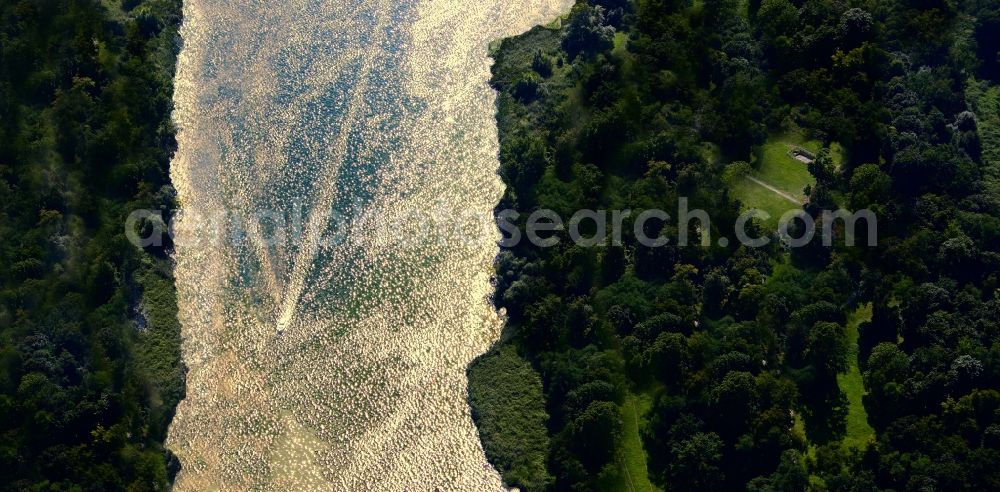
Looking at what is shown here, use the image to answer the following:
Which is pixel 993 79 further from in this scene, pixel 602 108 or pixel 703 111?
pixel 602 108

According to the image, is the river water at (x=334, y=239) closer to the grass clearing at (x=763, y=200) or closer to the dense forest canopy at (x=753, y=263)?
the dense forest canopy at (x=753, y=263)

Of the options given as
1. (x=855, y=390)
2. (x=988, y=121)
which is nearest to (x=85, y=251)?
(x=855, y=390)

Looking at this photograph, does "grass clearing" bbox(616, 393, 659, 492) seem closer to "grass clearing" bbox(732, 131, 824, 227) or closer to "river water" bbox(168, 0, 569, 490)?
"river water" bbox(168, 0, 569, 490)

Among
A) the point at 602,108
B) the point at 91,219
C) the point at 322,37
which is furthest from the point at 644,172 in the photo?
the point at 91,219

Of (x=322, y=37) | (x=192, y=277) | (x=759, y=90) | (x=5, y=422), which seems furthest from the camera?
(x=322, y=37)

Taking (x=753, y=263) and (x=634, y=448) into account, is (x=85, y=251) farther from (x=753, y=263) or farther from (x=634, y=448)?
(x=753, y=263)

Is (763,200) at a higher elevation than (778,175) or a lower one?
lower

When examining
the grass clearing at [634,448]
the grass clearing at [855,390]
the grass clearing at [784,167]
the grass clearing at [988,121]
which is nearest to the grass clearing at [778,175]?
the grass clearing at [784,167]
